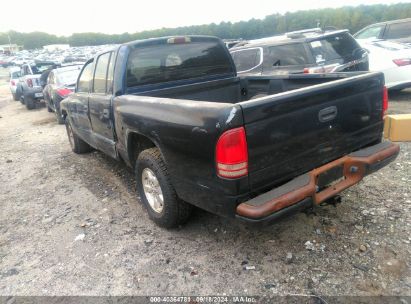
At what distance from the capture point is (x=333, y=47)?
21.4 feet

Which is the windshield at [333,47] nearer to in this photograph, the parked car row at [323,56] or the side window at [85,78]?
the parked car row at [323,56]

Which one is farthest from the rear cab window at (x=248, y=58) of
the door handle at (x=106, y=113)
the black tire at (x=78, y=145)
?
the door handle at (x=106, y=113)

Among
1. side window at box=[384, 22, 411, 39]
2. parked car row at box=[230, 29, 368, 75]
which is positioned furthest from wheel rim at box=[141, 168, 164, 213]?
side window at box=[384, 22, 411, 39]

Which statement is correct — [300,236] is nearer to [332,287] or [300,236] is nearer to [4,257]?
[332,287]

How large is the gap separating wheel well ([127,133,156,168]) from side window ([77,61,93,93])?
65.6 inches

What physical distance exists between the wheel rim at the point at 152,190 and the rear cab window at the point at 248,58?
439cm

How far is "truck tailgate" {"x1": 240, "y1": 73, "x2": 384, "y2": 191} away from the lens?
2.46 meters

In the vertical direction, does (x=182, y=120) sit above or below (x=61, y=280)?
above

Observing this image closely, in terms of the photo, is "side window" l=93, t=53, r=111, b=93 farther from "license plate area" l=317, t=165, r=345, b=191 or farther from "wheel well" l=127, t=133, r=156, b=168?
"license plate area" l=317, t=165, r=345, b=191

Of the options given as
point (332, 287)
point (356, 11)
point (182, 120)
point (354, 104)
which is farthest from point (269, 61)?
point (356, 11)

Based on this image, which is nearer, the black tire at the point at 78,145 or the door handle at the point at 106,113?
the door handle at the point at 106,113

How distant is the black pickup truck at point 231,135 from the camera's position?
245cm

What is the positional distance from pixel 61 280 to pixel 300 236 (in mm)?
2117

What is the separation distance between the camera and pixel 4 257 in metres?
3.41
